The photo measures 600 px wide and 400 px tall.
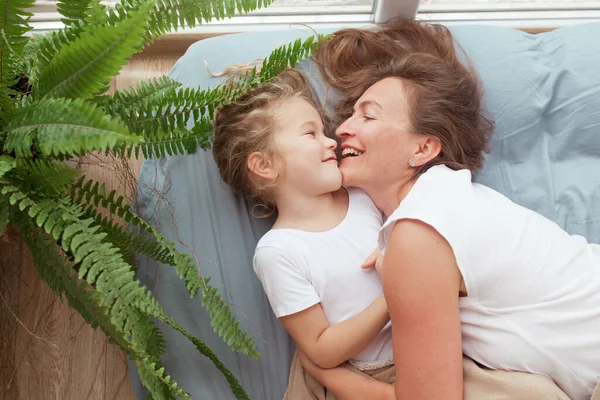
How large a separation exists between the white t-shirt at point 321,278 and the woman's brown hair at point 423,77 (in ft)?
0.90

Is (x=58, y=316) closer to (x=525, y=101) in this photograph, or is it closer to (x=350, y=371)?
(x=350, y=371)

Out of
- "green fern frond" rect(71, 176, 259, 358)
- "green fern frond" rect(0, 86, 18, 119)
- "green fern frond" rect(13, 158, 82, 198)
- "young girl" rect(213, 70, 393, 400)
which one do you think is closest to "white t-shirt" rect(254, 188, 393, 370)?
"young girl" rect(213, 70, 393, 400)

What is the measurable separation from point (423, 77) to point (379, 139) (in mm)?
212

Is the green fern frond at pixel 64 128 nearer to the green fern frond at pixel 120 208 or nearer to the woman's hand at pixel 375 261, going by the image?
the green fern frond at pixel 120 208

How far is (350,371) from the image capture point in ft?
4.58

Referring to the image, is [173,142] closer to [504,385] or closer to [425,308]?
[425,308]

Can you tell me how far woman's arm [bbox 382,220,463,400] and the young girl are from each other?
0.14 m

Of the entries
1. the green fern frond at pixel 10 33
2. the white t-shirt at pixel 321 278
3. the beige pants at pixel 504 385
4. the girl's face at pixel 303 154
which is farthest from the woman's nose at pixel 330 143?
the green fern frond at pixel 10 33

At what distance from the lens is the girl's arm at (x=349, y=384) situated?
4.37 feet

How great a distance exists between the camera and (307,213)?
1.51 m

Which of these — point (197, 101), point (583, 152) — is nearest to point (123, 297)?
point (197, 101)

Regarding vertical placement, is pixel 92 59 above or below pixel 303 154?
above

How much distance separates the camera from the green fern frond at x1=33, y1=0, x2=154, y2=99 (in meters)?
0.99

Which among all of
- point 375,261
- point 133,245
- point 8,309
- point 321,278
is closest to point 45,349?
point 8,309
